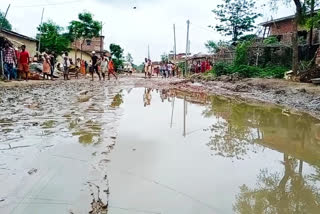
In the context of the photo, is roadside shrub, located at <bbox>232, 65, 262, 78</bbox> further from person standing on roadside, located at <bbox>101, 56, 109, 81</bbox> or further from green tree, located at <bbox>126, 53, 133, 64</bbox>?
green tree, located at <bbox>126, 53, 133, 64</bbox>

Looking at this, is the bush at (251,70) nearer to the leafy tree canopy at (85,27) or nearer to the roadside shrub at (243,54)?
the roadside shrub at (243,54)

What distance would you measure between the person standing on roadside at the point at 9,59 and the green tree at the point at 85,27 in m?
28.4

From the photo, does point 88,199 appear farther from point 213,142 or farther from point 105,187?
point 213,142

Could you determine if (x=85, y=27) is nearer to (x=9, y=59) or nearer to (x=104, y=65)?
(x=104, y=65)

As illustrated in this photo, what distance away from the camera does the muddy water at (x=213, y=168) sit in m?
2.45

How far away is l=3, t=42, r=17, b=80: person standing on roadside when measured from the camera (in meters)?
14.0

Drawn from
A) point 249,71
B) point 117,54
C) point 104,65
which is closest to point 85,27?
point 117,54

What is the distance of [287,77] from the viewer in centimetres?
1683

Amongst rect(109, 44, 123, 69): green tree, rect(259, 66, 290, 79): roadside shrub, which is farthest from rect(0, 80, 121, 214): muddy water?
rect(109, 44, 123, 69): green tree

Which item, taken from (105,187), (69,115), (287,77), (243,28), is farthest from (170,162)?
(243,28)

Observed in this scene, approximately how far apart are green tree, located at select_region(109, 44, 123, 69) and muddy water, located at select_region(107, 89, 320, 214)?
43962 millimetres

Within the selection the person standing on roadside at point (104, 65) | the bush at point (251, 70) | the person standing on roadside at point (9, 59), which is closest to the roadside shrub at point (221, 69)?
the bush at point (251, 70)

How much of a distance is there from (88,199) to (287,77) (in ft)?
53.1

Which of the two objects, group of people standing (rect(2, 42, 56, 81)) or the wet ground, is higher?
group of people standing (rect(2, 42, 56, 81))
